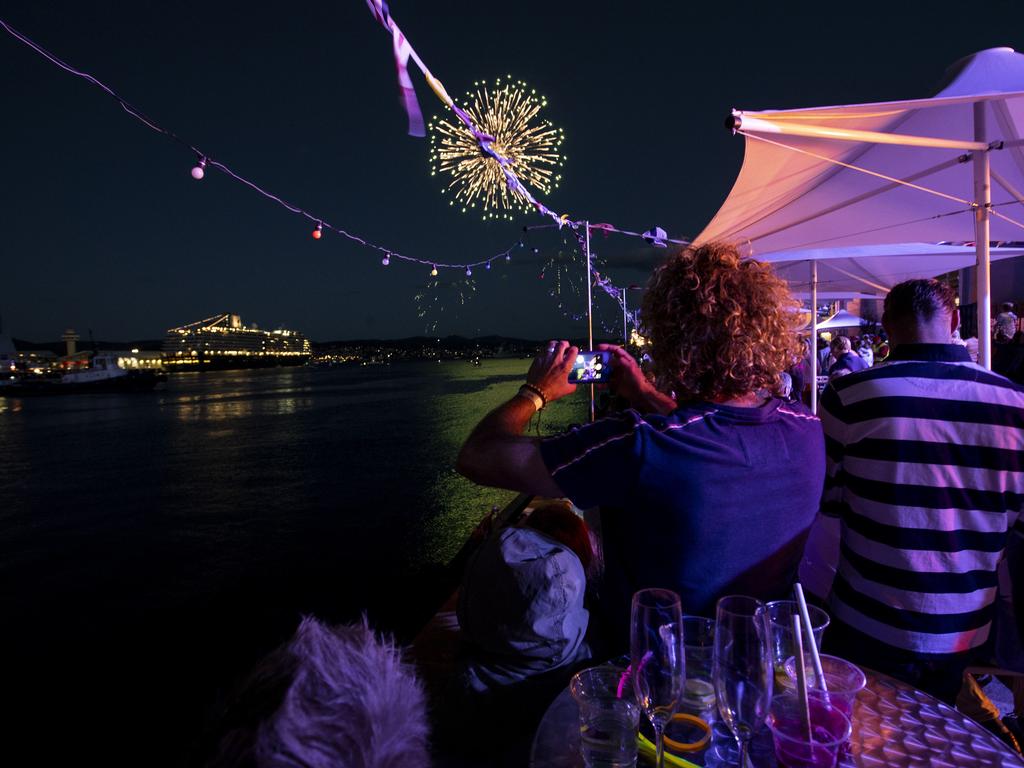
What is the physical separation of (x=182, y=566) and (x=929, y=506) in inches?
337

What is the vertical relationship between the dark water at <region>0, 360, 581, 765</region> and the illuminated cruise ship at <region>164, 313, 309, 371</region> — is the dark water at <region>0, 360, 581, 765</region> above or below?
below

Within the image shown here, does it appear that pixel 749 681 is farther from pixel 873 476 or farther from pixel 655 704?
pixel 873 476

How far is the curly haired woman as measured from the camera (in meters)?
1.37

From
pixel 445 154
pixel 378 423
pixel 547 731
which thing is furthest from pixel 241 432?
pixel 547 731

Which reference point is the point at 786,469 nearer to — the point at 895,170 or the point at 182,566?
the point at 895,170

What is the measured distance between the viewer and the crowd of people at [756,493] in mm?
1407

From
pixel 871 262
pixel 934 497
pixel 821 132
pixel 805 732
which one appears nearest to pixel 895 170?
pixel 821 132

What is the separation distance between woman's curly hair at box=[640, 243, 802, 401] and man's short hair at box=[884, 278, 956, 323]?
57 centimetres

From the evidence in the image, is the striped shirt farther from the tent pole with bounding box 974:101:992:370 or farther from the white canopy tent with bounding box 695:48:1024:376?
the tent pole with bounding box 974:101:992:370

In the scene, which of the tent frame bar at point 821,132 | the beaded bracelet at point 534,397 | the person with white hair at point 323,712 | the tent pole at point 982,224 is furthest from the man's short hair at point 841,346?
the person with white hair at point 323,712

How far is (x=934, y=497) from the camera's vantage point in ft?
5.57

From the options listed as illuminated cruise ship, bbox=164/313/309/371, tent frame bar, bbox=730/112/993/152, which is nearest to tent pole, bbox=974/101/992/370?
tent frame bar, bbox=730/112/993/152

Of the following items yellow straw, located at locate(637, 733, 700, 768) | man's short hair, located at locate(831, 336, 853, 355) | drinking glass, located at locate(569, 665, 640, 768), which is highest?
man's short hair, located at locate(831, 336, 853, 355)

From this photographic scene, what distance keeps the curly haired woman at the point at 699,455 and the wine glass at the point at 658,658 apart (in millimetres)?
317
